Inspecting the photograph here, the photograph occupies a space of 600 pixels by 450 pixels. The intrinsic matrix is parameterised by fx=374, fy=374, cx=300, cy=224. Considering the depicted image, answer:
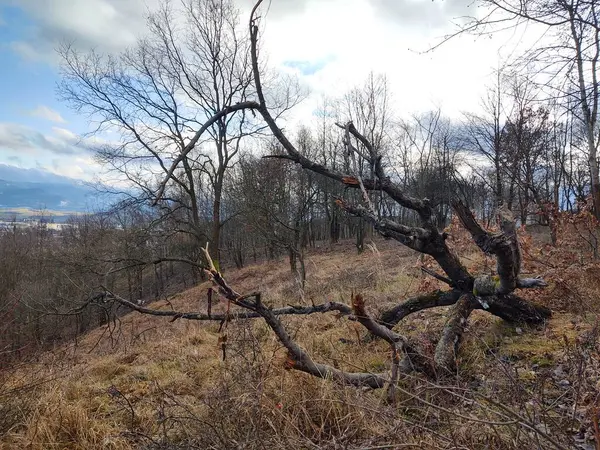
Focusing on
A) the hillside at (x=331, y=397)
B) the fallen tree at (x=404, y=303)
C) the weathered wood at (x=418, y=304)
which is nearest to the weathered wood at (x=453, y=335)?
the fallen tree at (x=404, y=303)

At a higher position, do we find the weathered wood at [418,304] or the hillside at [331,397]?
the weathered wood at [418,304]

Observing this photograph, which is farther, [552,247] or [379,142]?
[379,142]

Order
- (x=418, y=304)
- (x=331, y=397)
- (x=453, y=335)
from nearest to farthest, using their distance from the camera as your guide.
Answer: (x=331, y=397)
(x=453, y=335)
(x=418, y=304)

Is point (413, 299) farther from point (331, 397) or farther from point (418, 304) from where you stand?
point (331, 397)

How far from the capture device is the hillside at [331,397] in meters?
1.99

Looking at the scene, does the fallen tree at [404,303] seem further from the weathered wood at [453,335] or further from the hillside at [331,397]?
the hillside at [331,397]

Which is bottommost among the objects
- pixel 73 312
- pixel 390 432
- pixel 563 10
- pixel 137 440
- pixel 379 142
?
pixel 137 440

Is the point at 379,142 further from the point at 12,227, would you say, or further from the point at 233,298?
the point at 12,227

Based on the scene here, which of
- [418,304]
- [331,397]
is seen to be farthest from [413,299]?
[331,397]

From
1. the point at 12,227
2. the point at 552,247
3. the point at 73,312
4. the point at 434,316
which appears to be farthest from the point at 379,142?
the point at 12,227

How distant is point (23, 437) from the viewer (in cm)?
296

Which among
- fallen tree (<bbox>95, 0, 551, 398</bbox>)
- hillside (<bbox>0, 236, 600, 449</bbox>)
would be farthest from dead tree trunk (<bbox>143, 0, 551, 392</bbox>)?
hillside (<bbox>0, 236, 600, 449</bbox>)

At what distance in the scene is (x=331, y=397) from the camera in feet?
8.93

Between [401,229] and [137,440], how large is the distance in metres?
2.94
